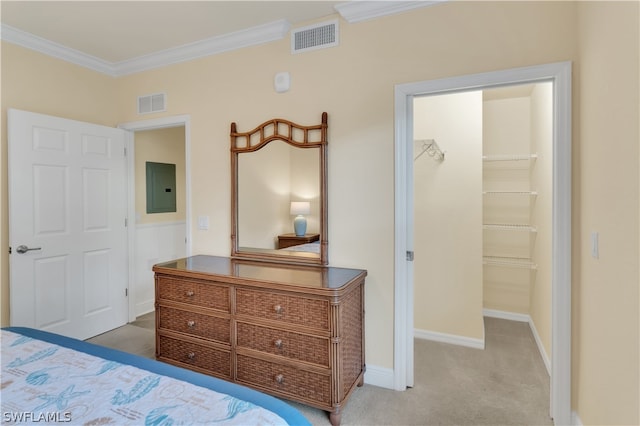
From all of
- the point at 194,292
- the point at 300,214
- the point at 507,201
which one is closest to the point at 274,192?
the point at 300,214

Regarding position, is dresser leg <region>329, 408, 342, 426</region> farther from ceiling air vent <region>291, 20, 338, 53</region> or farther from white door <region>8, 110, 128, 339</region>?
white door <region>8, 110, 128, 339</region>

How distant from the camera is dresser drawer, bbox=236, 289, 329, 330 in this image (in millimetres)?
2056

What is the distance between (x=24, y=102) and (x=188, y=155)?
1367mm

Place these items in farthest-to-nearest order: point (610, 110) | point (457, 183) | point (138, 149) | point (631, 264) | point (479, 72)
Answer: point (138, 149), point (457, 183), point (479, 72), point (610, 110), point (631, 264)

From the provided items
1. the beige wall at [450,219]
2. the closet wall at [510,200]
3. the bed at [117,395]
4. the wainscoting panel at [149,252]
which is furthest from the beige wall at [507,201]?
the wainscoting panel at [149,252]

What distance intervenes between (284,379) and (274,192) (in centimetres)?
136

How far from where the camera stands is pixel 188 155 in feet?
10.5

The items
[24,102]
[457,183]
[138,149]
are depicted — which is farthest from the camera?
[138,149]

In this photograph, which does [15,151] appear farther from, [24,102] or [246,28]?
[246,28]

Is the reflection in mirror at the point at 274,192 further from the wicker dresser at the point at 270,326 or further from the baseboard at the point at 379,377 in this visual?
the baseboard at the point at 379,377

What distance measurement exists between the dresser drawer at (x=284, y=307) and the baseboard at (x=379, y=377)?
711 millimetres

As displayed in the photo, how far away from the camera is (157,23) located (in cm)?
271

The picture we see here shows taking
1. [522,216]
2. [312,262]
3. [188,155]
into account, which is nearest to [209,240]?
[188,155]

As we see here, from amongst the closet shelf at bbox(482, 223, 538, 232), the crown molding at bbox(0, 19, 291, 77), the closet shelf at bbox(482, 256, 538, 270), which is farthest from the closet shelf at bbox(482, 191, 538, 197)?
the crown molding at bbox(0, 19, 291, 77)
